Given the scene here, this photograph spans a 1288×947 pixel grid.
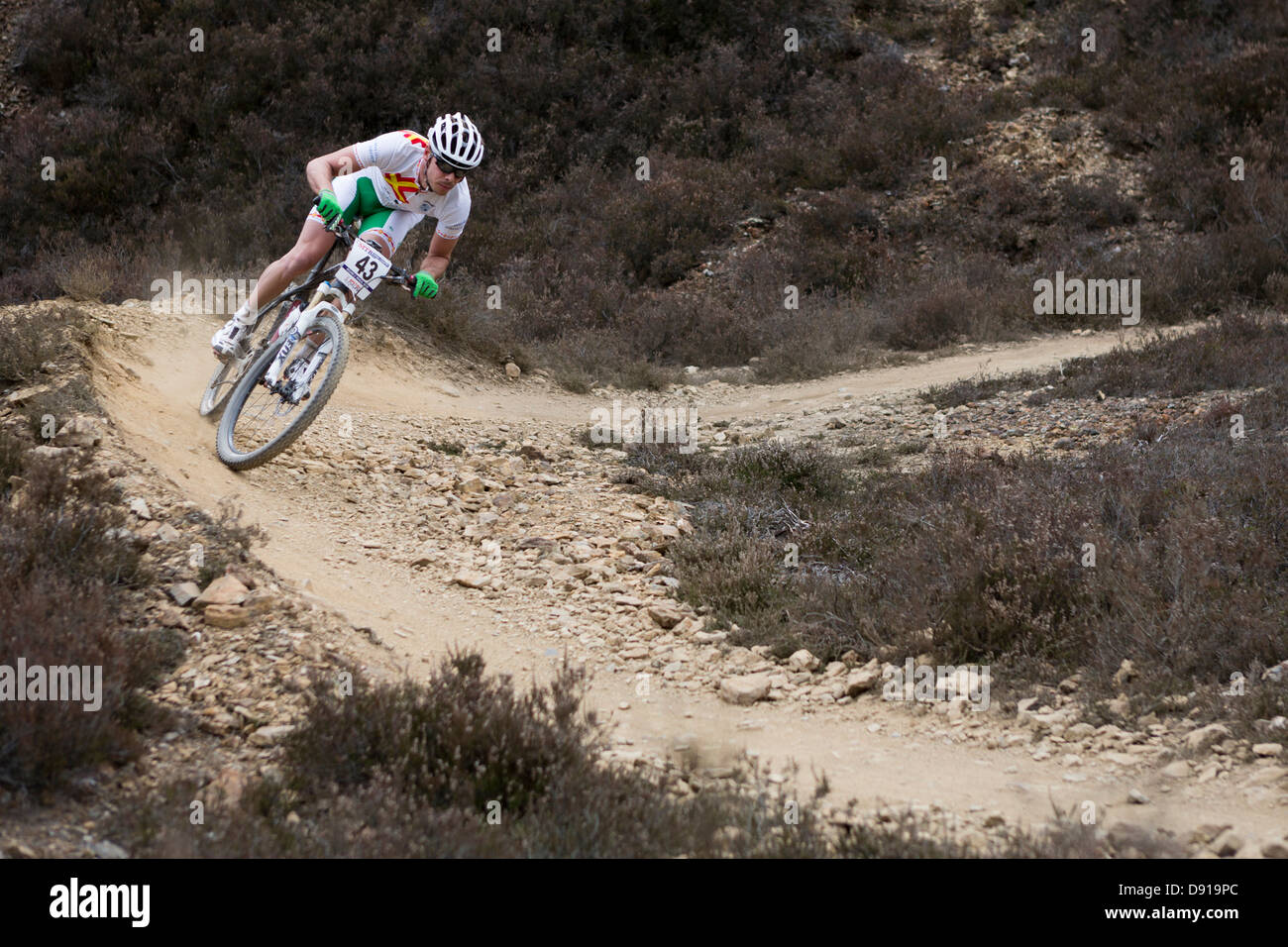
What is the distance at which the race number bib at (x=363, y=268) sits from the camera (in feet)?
21.0

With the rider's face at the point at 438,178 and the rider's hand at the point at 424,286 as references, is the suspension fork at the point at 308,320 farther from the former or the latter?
the rider's face at the point at 438,178

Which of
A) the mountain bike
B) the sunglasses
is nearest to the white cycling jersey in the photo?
the sunglasses

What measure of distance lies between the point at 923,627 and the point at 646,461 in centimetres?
339

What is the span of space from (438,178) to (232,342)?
1.71 metres

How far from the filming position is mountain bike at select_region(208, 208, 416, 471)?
638 cm

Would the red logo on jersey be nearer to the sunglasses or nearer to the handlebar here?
the sunglasses

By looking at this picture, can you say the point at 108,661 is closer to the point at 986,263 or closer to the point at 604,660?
the point at 604,660

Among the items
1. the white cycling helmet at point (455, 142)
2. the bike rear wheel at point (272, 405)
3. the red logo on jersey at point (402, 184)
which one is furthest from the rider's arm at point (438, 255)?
the bike rear wheel at point (272, 405)

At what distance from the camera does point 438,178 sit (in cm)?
659

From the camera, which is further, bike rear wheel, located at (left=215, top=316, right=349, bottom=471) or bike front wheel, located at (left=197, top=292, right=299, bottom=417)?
bike front wheel, located at (left=197, top=292, right=299, bottom=417)

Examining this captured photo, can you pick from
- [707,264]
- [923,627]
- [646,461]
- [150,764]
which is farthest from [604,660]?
[707,264]

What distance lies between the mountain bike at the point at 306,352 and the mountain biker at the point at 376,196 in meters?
0.11

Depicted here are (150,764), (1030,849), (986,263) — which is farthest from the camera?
(986,263)

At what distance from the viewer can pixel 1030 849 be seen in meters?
3.24
